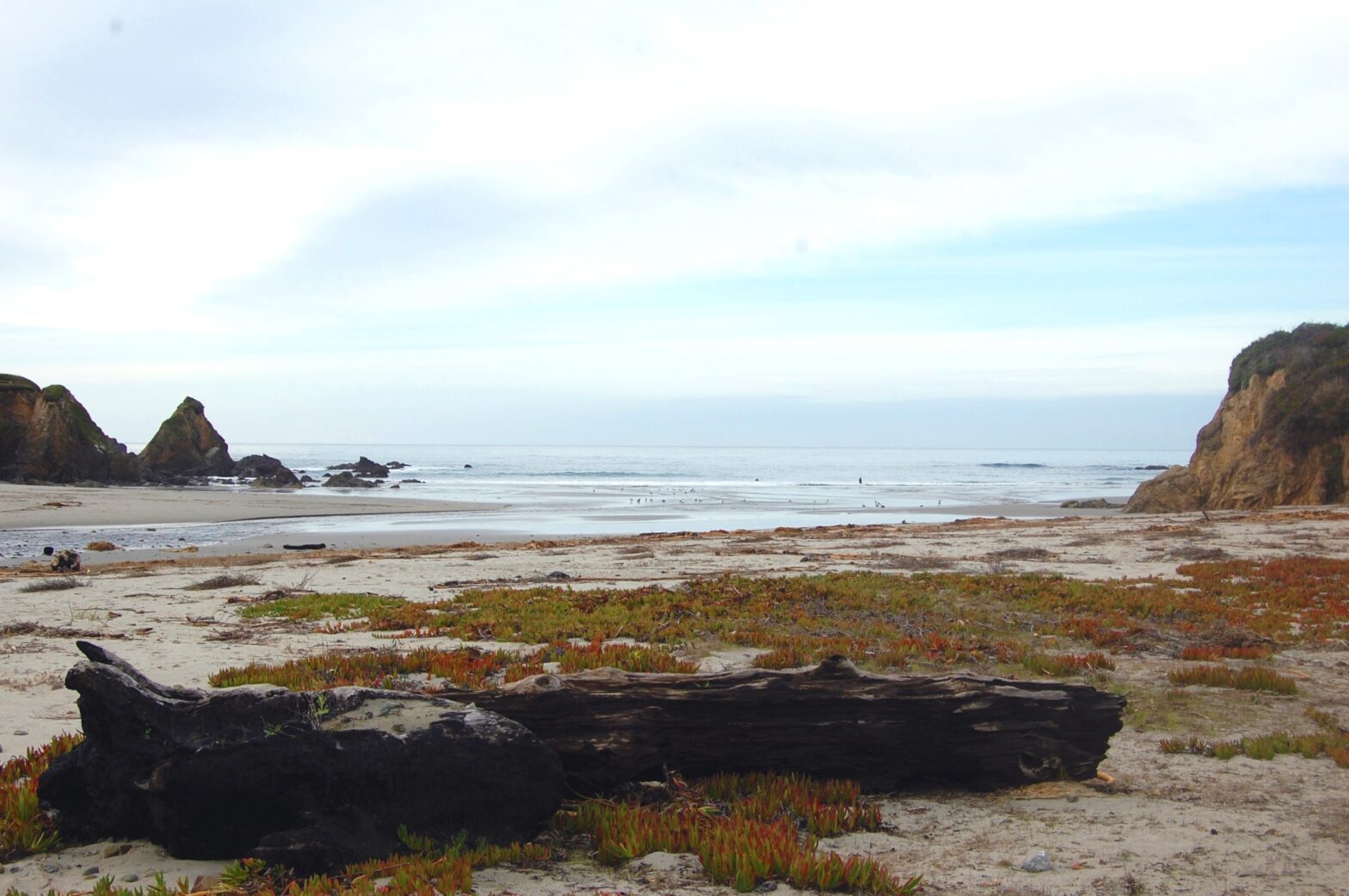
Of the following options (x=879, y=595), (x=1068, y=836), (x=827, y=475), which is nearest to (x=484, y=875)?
(x=1068, y=836)

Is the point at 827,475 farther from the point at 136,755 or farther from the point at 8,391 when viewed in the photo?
the point at 136,755

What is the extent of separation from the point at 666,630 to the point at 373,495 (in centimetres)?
5627

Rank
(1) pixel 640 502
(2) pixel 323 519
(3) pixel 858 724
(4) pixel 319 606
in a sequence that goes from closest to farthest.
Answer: (3) pixel 858 724 → (4) pixel 319 606 → (2) pixel 323 519 → (1) pixel 640 502

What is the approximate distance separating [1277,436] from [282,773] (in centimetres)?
4705

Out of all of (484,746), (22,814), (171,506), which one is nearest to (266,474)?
(171,506)

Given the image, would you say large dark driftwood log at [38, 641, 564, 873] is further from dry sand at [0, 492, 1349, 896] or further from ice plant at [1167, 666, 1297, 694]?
ice plant at [1167, 666, 1297, 694]

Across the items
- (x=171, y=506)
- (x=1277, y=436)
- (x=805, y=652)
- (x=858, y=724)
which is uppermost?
(x=1277, y=436)

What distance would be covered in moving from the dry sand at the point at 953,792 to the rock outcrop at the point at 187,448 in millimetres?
66595

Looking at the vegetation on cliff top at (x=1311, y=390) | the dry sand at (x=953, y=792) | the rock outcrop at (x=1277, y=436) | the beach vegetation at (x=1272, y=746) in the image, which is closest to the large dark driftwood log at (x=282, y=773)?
the dry sand at (x=953, y=792)

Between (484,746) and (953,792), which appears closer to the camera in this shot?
(484,746)

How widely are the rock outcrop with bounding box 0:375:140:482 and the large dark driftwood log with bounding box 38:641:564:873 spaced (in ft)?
235

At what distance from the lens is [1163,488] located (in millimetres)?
46844

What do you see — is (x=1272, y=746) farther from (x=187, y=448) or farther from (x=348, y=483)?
(x=187, y=448)

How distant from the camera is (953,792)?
7.38 metres
